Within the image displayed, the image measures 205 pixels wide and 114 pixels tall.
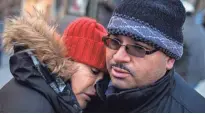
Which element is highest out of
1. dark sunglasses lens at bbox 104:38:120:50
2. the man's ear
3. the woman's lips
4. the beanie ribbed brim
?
the beanie ribbed brim

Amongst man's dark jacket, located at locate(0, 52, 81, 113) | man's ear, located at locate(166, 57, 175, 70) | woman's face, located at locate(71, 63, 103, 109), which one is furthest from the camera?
woman's face, located at locate(71, 63, 103, 109)

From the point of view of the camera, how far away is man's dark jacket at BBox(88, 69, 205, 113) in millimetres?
1919

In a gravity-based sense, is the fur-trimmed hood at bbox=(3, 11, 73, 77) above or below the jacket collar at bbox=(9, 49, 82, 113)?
above

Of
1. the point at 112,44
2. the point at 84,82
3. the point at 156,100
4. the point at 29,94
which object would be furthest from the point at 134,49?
the point at 29,94

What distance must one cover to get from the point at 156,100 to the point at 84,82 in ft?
1.28

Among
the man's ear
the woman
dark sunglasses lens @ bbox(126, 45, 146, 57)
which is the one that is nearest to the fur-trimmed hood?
the woman

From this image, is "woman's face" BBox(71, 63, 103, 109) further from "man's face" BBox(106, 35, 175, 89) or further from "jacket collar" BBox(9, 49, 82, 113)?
"man's face" BBox(106, 35, 175, 89)

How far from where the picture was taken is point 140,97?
1.92 metres

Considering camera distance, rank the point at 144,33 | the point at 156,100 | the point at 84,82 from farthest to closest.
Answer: the point at 84,82 < the point at 156,100 < the point at 144,33

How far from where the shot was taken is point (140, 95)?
1911 mm

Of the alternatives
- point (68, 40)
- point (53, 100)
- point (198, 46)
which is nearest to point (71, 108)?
point (53, 100)

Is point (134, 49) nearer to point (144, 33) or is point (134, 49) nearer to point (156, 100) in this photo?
point (144, 33)

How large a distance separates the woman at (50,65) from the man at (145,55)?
7.3 inches

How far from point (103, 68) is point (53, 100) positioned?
37cm
